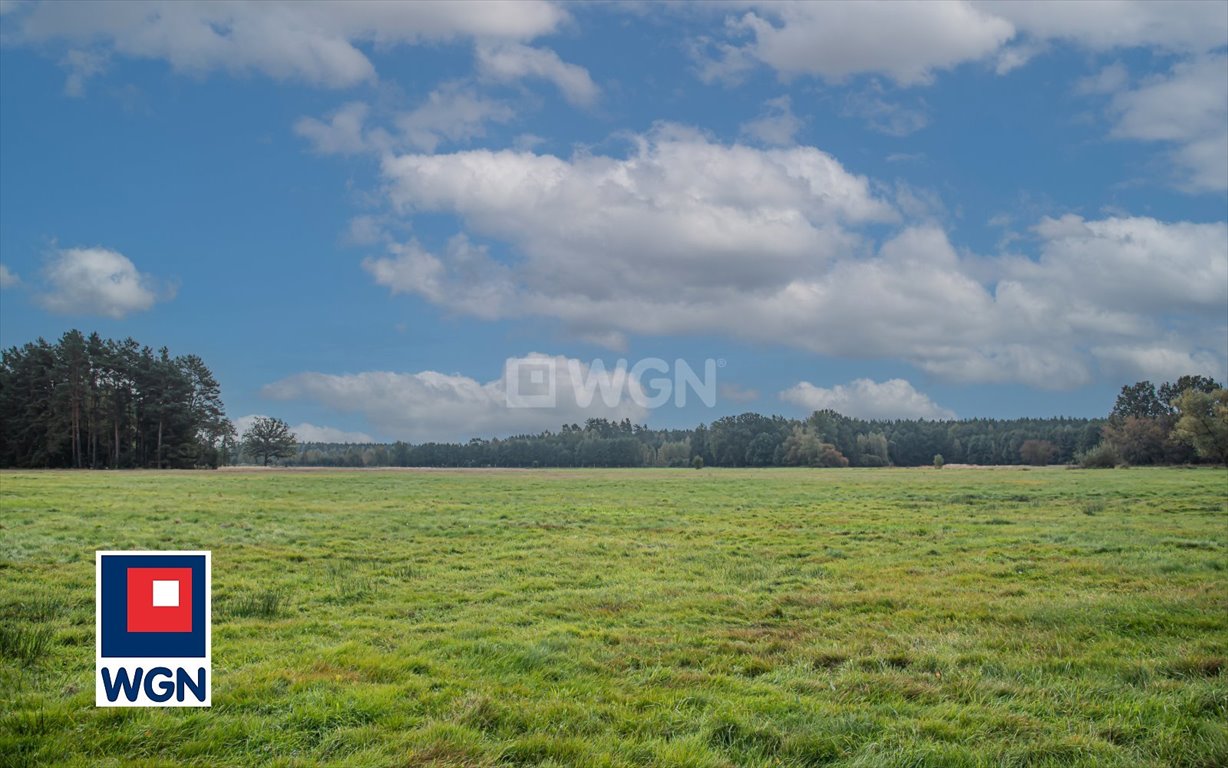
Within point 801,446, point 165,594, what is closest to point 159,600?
point 165,594

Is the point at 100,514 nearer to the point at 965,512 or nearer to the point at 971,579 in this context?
the point at 971,579

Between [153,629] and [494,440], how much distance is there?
171 meters

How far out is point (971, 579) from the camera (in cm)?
1568

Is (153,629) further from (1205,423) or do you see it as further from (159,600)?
(1205,423)

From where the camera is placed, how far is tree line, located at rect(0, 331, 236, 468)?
278 feet

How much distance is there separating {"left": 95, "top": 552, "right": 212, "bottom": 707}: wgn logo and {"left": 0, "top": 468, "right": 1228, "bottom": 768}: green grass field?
1.08 feet

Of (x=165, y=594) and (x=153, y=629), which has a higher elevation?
(x=165, y=594)

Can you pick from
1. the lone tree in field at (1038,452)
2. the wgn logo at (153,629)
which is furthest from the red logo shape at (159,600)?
the lone tree in field at (1038,452)

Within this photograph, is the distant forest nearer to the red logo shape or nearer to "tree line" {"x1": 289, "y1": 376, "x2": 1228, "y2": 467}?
"tree line" {"x1": 289, "y1": 376, "x2": 1228, "y2": 467}

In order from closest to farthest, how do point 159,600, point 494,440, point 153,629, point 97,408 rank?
point 153,629
point 159,600
point 97,408
point 494,440

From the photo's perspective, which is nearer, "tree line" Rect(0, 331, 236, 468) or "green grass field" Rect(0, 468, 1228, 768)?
"green grass field" Rect(0, 468, 1228, 768)

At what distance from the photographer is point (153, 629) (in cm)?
821

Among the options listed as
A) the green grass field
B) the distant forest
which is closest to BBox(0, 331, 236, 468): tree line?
the distant forest

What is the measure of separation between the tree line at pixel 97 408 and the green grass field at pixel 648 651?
75735mm
